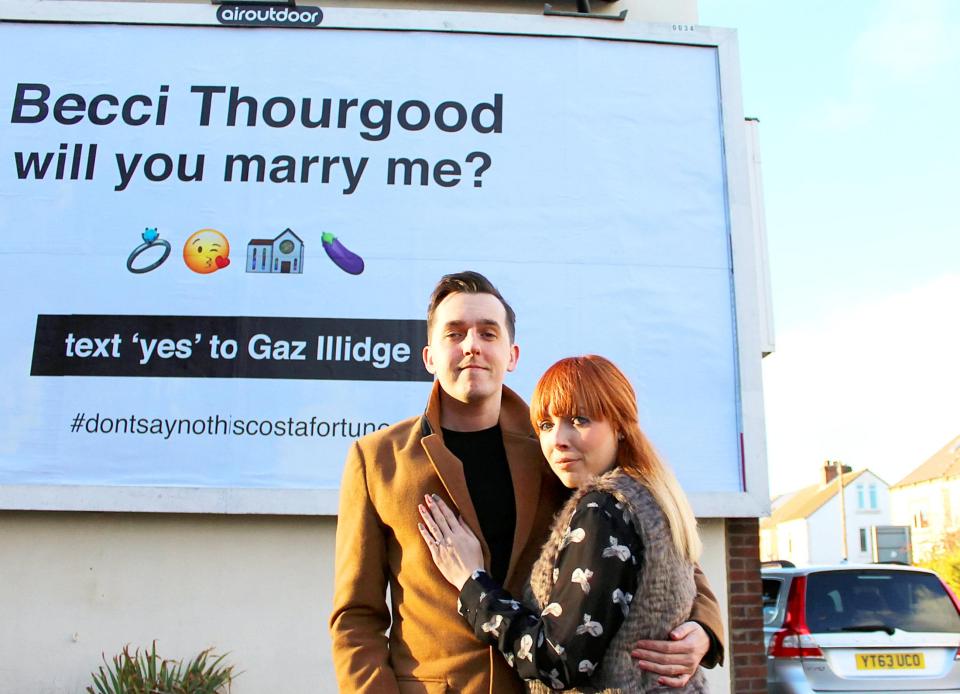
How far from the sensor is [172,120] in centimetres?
559

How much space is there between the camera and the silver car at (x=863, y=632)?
5.75 m

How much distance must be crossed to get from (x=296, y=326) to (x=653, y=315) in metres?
2.26

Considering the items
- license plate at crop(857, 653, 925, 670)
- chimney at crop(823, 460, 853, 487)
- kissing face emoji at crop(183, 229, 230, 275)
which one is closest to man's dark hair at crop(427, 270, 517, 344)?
kissing face emoji at crop(183, 229, 230, 275)

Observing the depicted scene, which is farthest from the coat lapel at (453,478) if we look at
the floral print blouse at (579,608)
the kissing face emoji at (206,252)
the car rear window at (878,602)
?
the car rear window at (878,602)

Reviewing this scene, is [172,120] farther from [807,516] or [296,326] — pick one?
[807,516]

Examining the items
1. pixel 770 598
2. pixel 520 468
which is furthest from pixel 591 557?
pixel 770 598

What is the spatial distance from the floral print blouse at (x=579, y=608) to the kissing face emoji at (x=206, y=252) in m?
4.01

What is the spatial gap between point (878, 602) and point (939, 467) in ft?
176

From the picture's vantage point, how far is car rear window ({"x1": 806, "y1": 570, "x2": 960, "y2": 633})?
599cm

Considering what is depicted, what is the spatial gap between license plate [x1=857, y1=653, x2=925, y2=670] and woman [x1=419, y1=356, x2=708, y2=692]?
4706 mm

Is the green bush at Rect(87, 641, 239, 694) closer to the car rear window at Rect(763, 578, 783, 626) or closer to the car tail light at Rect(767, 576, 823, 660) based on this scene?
the car tail light at Rect(767, 576, 823, 660)

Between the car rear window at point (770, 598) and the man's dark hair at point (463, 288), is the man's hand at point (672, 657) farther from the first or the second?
the car rear window at point (770, 598)

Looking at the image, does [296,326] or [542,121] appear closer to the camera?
[296,326]

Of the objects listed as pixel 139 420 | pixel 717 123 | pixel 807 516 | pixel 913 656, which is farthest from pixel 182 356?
pixel 807 516
